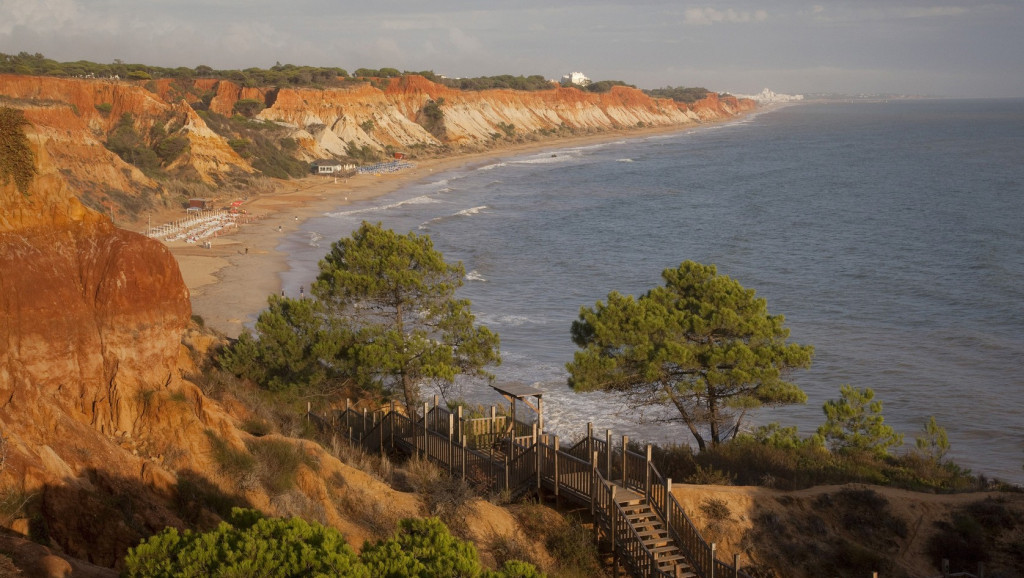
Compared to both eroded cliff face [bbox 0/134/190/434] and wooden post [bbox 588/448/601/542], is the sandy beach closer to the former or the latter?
eroded cliff face [bbox 0/134/190/434]

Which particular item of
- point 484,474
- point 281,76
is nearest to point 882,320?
point 484,474

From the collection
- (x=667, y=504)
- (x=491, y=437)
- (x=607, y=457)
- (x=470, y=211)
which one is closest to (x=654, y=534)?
(x=667, y=504)

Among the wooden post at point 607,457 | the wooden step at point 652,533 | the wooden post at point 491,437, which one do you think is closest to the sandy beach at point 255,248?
the wooden post at point 491,437

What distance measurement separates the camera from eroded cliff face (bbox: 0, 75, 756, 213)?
5681 cm

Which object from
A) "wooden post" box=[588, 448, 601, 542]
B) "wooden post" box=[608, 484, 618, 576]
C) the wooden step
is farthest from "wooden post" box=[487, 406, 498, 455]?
the wooden step

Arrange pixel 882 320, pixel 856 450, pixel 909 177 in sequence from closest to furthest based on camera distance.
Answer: pixel 856 450, pixel 882 320, pixel 909 177

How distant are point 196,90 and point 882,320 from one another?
105 metres

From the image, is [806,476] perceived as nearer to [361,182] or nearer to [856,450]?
[856,450]

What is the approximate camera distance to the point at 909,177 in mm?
100250

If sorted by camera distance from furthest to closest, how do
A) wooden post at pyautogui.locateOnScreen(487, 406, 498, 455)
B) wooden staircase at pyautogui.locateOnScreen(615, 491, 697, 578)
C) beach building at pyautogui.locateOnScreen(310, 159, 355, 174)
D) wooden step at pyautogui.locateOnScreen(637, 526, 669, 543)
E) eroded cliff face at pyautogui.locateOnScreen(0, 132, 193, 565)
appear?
beach building at pyautogui.locateOnScreen(310, 159, 355, 174), wooden post at pyautogui.locateOnScreen(487, 406, 498, 455), wooden step at pyautogui.locateOnScreen(637, 526, 669, 543), wooden staircase at pyautogui.locateOnScreen(615, 491, 697, 578), eroded cliff face at pyautogui.locateOnScreen(0, 132, 193, 565)

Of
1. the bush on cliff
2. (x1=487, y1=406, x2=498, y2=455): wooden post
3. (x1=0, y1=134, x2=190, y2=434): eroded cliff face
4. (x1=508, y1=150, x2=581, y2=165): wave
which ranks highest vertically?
(x1=0, y1=134, x2=190, y2=434): eroded cliff face

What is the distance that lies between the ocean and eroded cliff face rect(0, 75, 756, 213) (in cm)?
1276

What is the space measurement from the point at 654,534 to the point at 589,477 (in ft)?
3.98

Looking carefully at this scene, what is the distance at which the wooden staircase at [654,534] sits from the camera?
487 inches
